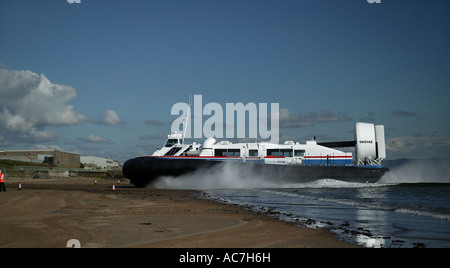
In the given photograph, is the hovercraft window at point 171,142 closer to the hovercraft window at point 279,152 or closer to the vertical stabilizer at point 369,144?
the hovercraft window at point 279,152

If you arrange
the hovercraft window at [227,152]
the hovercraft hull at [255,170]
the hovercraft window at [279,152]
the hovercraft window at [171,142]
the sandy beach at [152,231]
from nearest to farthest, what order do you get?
the sandy beach at [152,231] → the hovercraft hull at [255,170] → the hovercraft window at [171,142] → the hovercraft window at [227,152] → the hovercraft window at [279,152]

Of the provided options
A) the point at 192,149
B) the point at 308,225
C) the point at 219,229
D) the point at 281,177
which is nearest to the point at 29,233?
the point at 219,229

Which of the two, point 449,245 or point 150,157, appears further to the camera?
point 150,157

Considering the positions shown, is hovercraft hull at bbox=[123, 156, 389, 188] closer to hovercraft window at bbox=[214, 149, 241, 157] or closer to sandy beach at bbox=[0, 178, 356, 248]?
hovercraft window at bbox=[214, 149, 241, 157]

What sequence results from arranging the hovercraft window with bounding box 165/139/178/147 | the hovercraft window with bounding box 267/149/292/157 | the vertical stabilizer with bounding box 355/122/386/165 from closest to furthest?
the hovercraft window with bounding box 165/139/178/147 < the hovercraft window with bounding box 267/149/292/157 < the vertical stabilizer with bounding box 355/122/386/165

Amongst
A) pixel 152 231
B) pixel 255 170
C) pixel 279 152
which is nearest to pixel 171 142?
pixel 255 170

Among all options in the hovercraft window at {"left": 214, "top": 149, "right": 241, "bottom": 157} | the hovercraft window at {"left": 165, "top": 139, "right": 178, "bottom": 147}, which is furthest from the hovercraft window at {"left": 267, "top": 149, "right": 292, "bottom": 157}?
the hovercraft window at {"left": 165, "top": 139, "right": 178, "bottom": 147}

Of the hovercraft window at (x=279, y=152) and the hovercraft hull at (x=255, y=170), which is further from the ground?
the hovercraft window at (x=279, y=152)

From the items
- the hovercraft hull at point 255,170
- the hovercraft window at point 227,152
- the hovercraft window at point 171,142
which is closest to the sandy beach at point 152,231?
the hovercraft hull at point 255,170

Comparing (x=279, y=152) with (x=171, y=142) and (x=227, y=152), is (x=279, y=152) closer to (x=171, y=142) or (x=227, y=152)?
(x=227, y=152)
